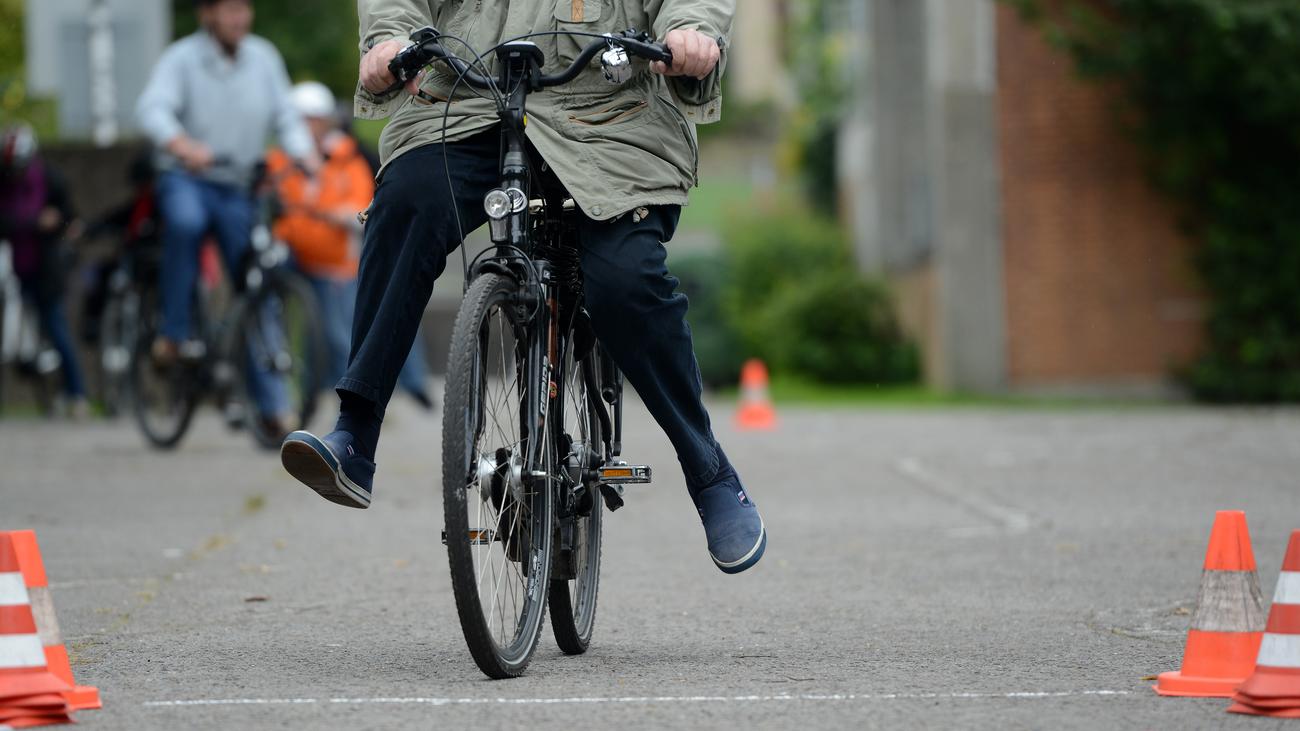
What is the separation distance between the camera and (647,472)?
4836 mm

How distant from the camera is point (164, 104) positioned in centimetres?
1048

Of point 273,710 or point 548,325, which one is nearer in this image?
point 273,710

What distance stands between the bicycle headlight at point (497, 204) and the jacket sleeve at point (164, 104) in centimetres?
626

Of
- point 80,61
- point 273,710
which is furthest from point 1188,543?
point 80,61

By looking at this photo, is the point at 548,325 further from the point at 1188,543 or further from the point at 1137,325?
the point at 1137,325

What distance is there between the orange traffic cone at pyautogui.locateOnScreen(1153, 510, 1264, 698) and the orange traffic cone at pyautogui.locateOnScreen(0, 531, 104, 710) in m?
2.14

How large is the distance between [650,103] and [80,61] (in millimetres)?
12468

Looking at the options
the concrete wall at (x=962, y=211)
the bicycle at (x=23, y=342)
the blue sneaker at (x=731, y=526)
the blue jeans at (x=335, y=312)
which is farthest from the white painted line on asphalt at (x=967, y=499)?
the concrete wall at (x=962, y=211)

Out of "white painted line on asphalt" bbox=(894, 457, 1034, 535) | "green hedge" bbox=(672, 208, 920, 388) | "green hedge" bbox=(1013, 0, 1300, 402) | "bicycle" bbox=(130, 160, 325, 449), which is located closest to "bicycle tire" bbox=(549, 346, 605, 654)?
"white painted line on asphalt" bbox=(894, 457, 1034, 535)

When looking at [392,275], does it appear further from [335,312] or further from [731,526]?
[335,312]

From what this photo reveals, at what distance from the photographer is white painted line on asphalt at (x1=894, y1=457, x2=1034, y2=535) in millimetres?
7883

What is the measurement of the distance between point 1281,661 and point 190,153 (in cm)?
742

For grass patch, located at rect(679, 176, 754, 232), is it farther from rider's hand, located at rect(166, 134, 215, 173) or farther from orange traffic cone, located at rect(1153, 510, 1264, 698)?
orange traffic cone, located at rect(1153, 510, 1264, 698)

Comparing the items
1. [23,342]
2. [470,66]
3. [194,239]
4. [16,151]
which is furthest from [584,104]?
[23,342]
